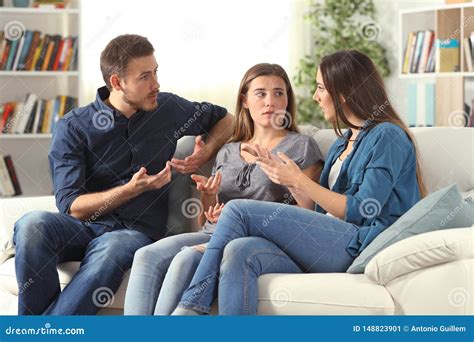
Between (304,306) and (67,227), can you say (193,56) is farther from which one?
(304,306)

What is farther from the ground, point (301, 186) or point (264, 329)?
point (301, 186)

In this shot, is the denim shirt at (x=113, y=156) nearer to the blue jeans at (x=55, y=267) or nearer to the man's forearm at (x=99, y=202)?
the man's forearm at (x=99, y=202)

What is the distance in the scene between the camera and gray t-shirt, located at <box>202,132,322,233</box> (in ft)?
8.48

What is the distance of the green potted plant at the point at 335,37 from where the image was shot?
17.6 ft

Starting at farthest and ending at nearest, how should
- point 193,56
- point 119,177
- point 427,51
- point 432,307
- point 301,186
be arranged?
point 193,56 < point 427,51 < point 119,177 < point 301,186 < point 432,307

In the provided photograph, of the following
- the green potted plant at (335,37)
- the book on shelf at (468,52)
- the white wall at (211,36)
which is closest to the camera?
the book on shelf at (468,52)

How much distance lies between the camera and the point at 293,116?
2.72 metres

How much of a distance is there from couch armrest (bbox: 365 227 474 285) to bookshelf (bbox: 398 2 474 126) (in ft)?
8.33

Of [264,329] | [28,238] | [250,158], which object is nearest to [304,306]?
[264,329]

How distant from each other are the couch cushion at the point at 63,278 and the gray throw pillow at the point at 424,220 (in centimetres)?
66

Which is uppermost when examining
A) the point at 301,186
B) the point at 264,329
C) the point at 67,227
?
the point at 301,186

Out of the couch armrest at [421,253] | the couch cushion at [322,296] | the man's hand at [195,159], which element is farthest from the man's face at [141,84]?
the couch armrest at [421,253]

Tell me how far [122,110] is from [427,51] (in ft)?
8.24

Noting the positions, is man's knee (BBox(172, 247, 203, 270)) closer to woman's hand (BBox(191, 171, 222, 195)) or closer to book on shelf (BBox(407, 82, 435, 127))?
woman's hand (BBox(191, 171, 222, 195))
